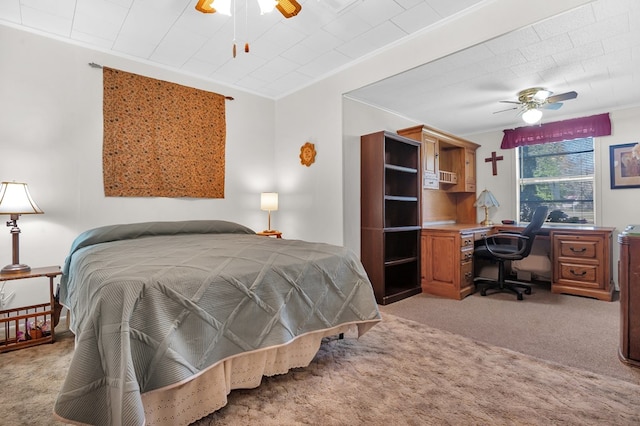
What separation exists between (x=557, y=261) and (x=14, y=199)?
5508mm

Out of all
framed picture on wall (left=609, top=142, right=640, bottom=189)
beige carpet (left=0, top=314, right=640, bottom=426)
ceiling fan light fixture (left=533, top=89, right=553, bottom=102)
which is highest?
ceiling fan light fixture (left=533, top=89, right=553, bottom=102)

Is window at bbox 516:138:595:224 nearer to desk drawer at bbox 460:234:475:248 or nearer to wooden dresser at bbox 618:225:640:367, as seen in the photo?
desk drawer at bbox 460:234:475:248

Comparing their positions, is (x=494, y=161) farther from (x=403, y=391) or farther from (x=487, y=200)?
(x=403, y=391)

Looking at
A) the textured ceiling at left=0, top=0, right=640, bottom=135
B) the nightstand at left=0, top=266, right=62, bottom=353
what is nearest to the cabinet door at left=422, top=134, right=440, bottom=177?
the textured ceiling at left=0, top=0, right=640, bottom=135

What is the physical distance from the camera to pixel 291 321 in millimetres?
1705

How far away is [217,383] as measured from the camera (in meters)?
1.43

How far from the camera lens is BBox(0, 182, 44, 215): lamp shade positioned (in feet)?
7.48

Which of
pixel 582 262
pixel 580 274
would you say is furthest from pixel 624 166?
pixel 580 274

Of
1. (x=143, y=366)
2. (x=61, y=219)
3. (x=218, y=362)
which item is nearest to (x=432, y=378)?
(x=218, y=362)

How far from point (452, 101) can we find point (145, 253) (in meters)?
3.81

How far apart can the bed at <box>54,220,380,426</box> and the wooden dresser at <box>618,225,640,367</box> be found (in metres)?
1.57

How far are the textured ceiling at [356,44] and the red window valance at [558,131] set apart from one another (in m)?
0.29

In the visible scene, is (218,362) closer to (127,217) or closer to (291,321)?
(291,321)

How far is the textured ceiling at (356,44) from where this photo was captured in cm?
238
